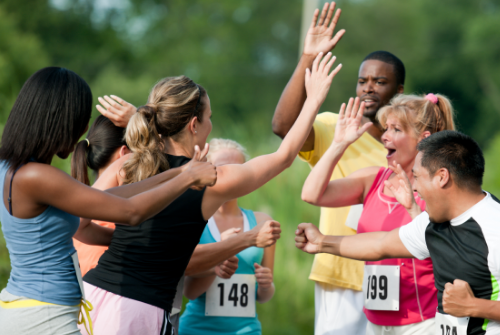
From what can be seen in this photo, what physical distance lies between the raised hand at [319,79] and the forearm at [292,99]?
15cm

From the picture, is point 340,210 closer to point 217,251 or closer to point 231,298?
point 231,298

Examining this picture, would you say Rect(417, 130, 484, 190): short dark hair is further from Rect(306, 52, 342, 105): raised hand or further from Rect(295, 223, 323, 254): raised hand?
Rect(295, 223, 323, 254): raised hand

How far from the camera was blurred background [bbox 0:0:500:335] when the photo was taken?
92.1 feet

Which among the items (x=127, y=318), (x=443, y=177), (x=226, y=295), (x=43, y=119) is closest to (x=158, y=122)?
(x=43, y=119)

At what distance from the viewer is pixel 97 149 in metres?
3.70

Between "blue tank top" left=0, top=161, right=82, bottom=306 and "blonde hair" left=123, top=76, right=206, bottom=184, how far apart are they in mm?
568

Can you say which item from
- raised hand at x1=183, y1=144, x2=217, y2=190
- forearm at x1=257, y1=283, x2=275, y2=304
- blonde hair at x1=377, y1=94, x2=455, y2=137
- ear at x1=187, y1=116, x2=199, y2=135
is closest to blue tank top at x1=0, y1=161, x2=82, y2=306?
raised hand at x1=183, y1=144, x2=217, y2=190

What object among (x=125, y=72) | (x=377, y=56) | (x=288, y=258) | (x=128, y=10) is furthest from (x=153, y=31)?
(x=377, y=56)

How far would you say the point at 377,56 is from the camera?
14.0 ft

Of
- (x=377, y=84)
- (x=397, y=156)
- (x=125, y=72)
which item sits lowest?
(x=397, y=156)

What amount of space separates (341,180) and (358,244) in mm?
514

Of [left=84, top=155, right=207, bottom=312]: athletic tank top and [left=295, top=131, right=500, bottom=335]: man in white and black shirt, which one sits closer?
[left=295, top=131, right=500, bottom=335]: man in white and black shirt

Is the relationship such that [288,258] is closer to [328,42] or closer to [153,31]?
[328,42]

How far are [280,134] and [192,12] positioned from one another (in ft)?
109
